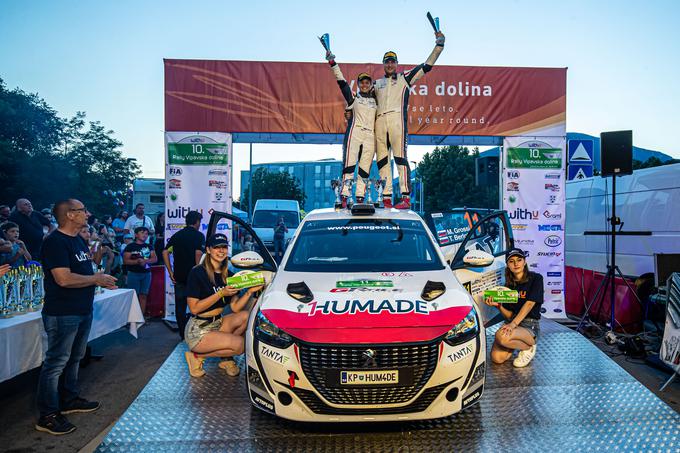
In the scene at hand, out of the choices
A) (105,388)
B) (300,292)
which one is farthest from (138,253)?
(300,292)

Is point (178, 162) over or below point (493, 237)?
over

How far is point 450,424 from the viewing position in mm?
3629

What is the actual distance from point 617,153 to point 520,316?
13.8ft

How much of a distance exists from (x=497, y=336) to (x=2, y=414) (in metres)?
4.65

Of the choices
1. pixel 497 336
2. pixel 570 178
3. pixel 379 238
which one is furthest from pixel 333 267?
pixel 570 178

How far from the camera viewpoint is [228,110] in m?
8.84

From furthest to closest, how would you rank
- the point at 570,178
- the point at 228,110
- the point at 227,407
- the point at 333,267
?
1. the point at 570,178
2. the point at 228,110
3. the point at 333,267
4. the point at 227,407

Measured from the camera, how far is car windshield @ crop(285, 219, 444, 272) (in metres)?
4.41

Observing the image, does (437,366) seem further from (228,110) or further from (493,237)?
(228,110)

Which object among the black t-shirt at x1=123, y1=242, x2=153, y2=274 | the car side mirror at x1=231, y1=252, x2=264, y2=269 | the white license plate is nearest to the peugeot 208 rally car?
the white license plate

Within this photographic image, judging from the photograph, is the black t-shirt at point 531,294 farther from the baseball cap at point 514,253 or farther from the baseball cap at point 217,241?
the baseball cap at point 217,241

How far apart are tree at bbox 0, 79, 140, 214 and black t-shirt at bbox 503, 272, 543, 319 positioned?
3723 centimetres

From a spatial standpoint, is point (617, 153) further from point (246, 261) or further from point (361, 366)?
point (361, 366)

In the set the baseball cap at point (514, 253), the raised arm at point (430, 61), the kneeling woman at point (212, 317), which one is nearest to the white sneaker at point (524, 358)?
the baseball cap at point (514, 253)
